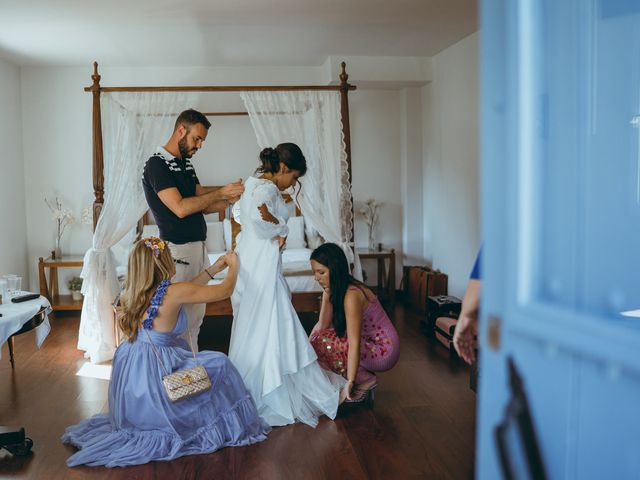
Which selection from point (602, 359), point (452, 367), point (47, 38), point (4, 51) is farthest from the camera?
point (4, 51)

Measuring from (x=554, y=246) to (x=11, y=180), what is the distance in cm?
641

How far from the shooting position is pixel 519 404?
1009 mm

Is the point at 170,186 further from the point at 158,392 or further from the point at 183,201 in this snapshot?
the point at 158,392

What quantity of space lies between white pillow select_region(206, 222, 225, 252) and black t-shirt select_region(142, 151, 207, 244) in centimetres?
276

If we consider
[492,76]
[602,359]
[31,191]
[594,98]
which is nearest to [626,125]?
[594,98]

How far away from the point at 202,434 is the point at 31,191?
4720mm

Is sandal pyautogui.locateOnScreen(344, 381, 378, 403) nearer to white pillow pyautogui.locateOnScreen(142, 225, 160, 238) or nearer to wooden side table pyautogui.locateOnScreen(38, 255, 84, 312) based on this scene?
white pillow pyautogui.locateOnScreen(142, 225, 160, 238)

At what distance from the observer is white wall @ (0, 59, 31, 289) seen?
6.12 m

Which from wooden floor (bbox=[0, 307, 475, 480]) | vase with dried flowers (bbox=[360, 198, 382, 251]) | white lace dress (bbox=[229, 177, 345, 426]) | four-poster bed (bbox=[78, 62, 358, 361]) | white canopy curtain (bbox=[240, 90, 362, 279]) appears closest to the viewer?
wooden floor (bbox=[0, 307, 475, 480])

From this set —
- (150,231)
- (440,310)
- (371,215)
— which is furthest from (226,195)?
(371,215)

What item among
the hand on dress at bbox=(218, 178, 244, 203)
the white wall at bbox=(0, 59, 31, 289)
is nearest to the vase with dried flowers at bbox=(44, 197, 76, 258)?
the white wall at bbox=(0, 59, 31, 289)

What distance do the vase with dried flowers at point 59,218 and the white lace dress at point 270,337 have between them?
3.76 meters

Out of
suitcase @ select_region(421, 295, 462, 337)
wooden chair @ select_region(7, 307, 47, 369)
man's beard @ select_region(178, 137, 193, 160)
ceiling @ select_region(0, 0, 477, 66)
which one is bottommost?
suitcase @ select_region(421, 295, 462, 337)

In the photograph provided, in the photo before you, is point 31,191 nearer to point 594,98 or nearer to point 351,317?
point 351,317
